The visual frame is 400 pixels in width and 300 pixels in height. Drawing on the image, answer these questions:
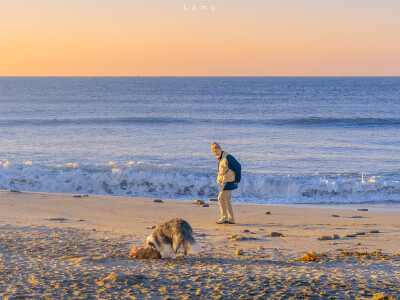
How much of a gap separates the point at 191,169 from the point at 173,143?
9101 millimetres

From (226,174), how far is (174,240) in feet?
11.1

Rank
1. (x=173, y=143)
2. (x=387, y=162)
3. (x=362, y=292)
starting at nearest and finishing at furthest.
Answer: (x=362, y=292)
(x=387, y=162)
(x=173, y=143)

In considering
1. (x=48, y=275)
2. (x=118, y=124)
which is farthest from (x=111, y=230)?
(x=118, y=124)

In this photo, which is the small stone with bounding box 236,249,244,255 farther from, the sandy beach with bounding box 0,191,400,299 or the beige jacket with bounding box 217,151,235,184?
the beige jacket with bounding box 217,151,235,184

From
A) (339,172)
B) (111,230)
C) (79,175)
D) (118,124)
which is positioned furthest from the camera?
(118,124)

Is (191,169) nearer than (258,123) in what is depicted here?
Yes

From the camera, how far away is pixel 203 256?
277 inches

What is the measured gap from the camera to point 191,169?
18266 millimetres

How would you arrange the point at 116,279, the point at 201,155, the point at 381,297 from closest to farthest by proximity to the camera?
the point at 381,297
the point at 116,279
the point at 201,155

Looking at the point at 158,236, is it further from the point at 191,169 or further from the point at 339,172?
the point at 339,172

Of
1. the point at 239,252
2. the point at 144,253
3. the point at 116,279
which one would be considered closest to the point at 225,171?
the point at 239,252

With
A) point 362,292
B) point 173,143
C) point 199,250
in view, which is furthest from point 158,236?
point 173,143

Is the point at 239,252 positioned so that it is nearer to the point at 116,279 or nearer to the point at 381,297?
the point at 116,279

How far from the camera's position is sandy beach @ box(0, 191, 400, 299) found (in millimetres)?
5316
